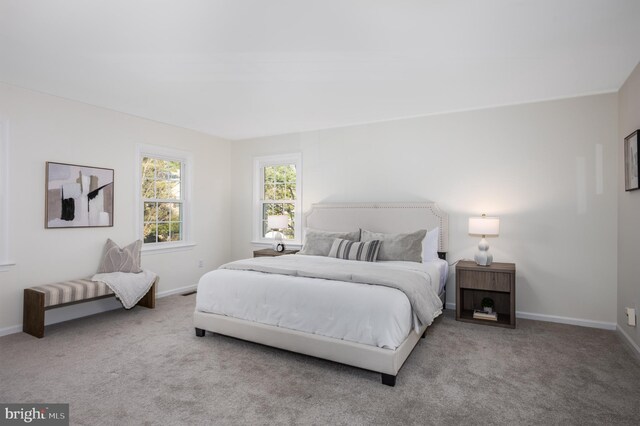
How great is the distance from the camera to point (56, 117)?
381 cm

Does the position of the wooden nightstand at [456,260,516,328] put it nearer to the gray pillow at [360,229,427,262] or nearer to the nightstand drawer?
the nightstand drawer

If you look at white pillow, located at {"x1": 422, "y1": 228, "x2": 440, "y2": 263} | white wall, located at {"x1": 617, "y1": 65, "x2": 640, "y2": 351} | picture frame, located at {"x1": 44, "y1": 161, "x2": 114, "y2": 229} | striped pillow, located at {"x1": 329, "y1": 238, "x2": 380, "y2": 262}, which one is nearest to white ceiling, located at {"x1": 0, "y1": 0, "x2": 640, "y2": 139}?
white wall, located at {"x1": 617, "y1": 65, "x2": 640, "y2": 351}

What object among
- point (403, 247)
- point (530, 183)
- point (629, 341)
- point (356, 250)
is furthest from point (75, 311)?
point (629, 341)

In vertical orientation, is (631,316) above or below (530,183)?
below

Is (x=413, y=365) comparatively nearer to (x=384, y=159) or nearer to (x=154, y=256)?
(x=384, y=159)

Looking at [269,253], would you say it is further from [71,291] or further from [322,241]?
[71,291]

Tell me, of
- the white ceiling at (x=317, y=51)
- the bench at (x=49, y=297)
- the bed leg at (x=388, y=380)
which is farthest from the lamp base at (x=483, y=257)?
the bench at (x=49, y=297)

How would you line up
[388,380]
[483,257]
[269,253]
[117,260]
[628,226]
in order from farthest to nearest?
[269,253], [117,260], [483,257], [628,226], [388,380]

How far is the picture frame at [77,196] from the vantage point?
375cm

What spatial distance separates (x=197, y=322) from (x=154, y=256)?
6.33ft

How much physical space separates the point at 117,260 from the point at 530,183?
193 inches

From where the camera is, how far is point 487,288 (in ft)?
12.2

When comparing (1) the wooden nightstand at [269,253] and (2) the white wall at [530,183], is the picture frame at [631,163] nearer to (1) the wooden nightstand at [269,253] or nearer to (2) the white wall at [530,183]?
(2) the white wall at [530,183]

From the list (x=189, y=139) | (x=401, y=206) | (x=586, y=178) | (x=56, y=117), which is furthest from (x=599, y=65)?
(x=56, y=117)
